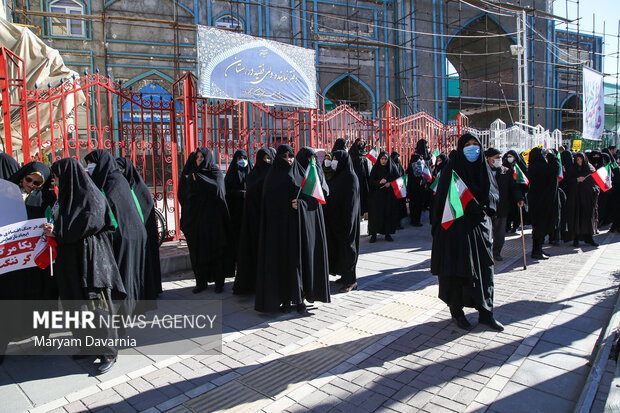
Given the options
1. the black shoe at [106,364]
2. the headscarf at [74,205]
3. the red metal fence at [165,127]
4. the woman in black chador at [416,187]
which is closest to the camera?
the headscarf at [74,205]

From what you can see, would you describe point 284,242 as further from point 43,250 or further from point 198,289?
point 43,250

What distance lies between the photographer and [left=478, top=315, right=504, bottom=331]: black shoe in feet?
13.1

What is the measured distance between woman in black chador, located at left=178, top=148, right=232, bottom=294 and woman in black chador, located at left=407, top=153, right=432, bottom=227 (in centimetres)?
581

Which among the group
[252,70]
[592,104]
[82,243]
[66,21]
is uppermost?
[66,21]

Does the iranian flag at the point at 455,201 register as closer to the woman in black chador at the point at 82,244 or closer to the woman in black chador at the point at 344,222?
the woman in black chador at the point at 344,222

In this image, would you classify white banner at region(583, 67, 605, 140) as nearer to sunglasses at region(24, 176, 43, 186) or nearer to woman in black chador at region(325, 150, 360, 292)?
woman in black chador at region(325, 150, 360, 292)

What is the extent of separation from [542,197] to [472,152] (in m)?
3.71

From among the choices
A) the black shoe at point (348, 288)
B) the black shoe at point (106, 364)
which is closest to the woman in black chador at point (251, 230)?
the black shoe at point (348, 288)

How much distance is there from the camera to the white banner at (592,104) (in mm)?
14734

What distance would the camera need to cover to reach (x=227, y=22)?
1652 centimetres

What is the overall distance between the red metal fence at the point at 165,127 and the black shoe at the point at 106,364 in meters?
2.40

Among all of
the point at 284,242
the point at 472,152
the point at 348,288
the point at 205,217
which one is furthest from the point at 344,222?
the point at 472,152

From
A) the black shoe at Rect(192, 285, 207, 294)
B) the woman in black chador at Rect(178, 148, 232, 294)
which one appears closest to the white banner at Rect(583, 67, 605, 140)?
the woman in black chador at Rect(178, 148, 232, 294)

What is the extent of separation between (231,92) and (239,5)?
36.8 ft
